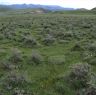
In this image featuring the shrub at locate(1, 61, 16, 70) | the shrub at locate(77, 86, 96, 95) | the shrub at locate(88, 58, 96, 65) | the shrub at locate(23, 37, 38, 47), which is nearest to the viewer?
the shrub at locate(77, 86, 96, 95)

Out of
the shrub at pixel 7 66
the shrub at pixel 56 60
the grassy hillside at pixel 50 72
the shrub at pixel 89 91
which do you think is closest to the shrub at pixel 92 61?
the grassy hillside at pixel 50 72

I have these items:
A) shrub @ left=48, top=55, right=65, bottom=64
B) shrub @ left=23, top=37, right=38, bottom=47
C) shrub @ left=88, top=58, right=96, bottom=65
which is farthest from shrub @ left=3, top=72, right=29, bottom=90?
shrub @ left=23, top=37, right=38, bottom=47

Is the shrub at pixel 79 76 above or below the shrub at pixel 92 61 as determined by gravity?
above

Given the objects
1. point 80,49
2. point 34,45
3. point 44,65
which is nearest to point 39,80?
point 44,65

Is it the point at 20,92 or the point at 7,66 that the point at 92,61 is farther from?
the point at 20,92

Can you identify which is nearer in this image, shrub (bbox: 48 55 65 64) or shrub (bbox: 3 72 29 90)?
shrub (bbox: 3 72 29 90)

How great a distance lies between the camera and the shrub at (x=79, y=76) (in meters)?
9.64

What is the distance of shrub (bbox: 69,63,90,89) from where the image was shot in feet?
31.6

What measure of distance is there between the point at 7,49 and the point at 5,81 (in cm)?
776

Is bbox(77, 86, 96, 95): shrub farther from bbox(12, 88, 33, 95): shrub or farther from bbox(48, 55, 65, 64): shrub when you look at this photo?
bbox(48, 55, 65, 64): shrub

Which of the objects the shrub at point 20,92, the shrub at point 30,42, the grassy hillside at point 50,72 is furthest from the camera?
the shrub at point 30,42

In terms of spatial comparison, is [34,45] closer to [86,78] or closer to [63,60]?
[63,60]

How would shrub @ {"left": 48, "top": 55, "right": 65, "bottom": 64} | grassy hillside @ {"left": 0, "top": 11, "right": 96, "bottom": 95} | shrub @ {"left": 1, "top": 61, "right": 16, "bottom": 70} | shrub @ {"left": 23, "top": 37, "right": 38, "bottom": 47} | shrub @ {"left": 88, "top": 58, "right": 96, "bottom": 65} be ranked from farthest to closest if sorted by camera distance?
1. shrub @ {"left": 23, "top": 37, "right": 38, "bottom": 47}
2. shrub @ {"left": 48, "top": 55, "right": 65, "bottom": 64}
3. shrub @ {"left": 88, "top": 58, "right": 96, "bottom": 65}
4. shrub @ {"left": 1, "top": 61, "right": 16, "bottom": 70}
5. grassy hillside @ {"left": 0, "top": 11, "right": 96, "bottom": 95}

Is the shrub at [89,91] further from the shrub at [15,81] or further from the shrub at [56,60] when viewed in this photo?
the shrub at [56,60]
